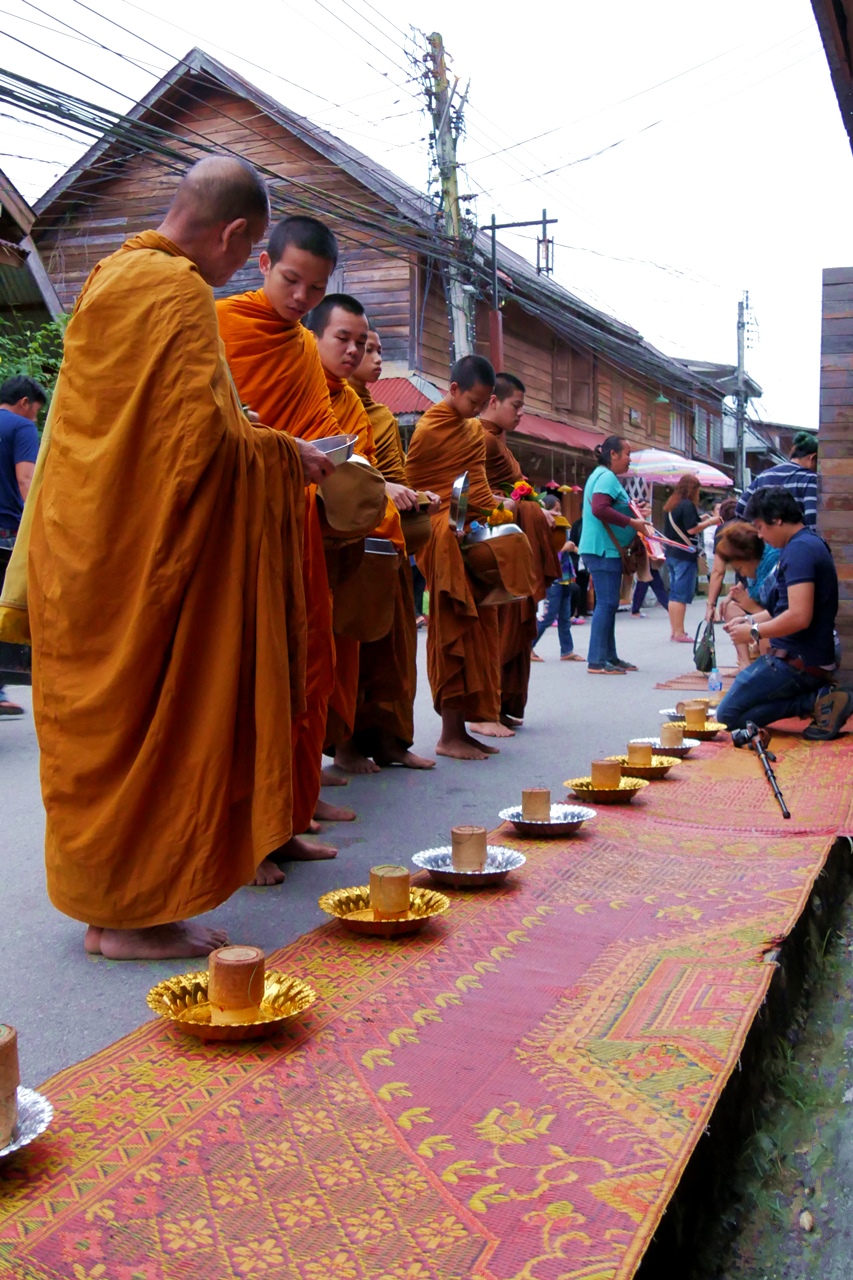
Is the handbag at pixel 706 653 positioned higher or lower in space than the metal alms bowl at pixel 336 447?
lower

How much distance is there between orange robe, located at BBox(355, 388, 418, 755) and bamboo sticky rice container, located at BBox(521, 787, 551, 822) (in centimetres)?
113

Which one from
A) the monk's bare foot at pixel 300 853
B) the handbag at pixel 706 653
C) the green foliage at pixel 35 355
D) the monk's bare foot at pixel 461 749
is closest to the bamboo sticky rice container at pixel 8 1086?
the monk's bare foot at pixel 300 853

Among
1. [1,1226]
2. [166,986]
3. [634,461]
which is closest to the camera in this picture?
[1,1226]

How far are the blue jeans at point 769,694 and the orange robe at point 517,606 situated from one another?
1.03m

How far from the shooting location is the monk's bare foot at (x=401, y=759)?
487cm

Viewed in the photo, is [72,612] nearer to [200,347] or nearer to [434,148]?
[200,347]

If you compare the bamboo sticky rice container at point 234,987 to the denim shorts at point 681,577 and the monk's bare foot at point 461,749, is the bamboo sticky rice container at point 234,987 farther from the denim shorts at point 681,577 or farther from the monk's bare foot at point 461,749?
the denim shorts at point 681,577

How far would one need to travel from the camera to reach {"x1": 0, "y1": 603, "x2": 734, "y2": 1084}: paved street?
90.6 inches

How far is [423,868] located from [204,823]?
918mm

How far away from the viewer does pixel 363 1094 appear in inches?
75.4

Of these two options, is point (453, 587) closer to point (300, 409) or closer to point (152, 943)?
point (300, 409)

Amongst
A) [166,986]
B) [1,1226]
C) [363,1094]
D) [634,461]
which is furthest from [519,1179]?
[634,461]

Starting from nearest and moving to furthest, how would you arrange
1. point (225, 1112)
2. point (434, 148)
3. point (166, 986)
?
point (225, 1112)
point (166, 986)
point (434, 148)

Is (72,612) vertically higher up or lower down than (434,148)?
lower down
